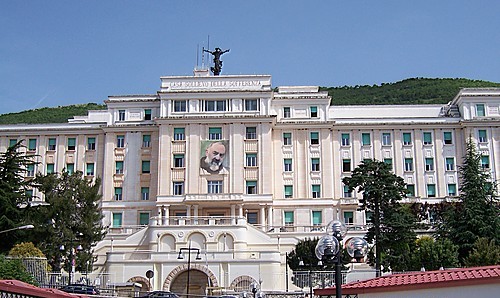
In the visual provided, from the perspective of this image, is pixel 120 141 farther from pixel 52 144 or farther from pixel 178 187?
pixel 178 187

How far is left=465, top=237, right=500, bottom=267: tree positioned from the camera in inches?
1518

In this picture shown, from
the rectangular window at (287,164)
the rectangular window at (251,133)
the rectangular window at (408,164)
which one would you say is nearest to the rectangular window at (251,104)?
the rectangular window at (251,133)

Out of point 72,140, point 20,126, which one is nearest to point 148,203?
point 72,140

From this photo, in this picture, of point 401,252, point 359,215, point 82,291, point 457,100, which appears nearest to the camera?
point 82,291

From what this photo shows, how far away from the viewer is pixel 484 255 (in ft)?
128

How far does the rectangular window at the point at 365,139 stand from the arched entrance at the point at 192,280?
23523 millimetres

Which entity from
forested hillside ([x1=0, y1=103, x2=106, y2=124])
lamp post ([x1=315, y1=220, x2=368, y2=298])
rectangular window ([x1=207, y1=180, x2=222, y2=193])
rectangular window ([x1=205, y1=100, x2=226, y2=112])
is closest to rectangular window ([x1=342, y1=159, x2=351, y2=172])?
rectangular window ([x1=207, y1=180, x2=222, y2=193])

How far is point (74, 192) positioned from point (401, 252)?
23.2 metres

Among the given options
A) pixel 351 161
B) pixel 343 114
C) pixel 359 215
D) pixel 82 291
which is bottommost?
pixel 82 291

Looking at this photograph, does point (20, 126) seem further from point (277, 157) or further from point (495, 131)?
point (495, 131)

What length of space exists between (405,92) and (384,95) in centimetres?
449

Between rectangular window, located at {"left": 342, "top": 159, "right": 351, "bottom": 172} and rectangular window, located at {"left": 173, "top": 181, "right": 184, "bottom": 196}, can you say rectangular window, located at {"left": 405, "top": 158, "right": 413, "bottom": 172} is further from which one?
rectangular window, located at {"left": 173, "top": 181, "right": 184, "bottom": 196}

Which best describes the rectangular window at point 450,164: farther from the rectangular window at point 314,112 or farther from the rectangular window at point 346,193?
the rectangular window at point 314,112

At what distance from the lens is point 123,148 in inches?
2544
